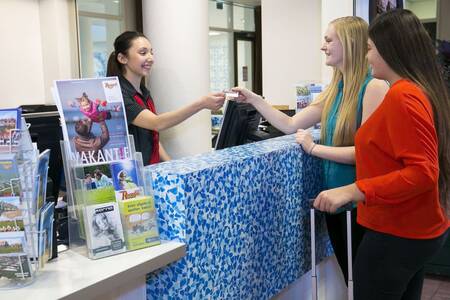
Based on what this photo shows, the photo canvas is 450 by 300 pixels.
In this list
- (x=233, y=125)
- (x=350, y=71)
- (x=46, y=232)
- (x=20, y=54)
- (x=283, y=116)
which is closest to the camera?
(x=46, y=232)

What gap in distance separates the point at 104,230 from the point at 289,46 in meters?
4.79

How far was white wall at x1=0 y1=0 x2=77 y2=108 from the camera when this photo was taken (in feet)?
18.5

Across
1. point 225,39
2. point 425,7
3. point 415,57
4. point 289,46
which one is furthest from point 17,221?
point 225,39

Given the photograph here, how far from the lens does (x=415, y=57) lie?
1.55m

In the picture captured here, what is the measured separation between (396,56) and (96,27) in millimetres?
6304

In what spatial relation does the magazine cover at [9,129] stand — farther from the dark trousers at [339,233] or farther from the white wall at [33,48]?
the white wall at [33,48]

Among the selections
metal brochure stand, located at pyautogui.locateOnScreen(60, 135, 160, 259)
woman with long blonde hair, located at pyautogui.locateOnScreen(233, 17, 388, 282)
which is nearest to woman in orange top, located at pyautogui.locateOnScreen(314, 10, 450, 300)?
woman with long blonde hair, located at pyautogui.locateOnScreen(233, 17, 388, 282)

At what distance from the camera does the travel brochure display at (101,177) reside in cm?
140

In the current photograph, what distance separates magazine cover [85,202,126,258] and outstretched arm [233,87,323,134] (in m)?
0.98

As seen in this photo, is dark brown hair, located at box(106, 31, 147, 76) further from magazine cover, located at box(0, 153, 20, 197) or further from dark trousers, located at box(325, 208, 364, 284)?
magazine cover, located at box(0, 153, 20, 197)

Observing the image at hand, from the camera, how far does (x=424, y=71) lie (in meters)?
1.55

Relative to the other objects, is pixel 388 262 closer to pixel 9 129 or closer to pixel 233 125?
pixel 233 125

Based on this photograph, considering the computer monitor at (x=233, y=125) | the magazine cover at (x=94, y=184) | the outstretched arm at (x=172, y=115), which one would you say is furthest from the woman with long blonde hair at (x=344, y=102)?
the magazine cover at (x=94, y=184)

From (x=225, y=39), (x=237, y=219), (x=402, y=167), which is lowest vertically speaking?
(x=237, y=219)
